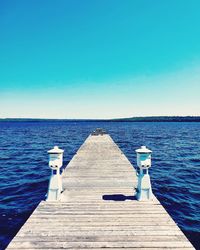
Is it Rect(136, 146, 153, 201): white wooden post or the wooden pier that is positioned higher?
Rect(136, 146, 153, 201): white wooden post

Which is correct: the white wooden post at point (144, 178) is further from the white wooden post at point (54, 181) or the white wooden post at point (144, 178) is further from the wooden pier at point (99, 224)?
the white wooden post at point (54, 181)

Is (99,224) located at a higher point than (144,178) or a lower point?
lower

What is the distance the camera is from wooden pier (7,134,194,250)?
4.09 meters

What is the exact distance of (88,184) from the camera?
7848 millimetres

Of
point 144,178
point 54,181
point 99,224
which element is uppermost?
point 144,178

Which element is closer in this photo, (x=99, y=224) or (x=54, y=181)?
(x=99, y=224)

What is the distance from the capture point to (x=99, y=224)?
4.74 metres

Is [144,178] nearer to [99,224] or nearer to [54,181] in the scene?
[99,224]

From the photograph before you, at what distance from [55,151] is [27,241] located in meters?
2.44

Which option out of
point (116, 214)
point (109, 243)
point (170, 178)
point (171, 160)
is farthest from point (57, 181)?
point (171, 160)

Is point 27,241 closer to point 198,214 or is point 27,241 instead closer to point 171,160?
point 198,214

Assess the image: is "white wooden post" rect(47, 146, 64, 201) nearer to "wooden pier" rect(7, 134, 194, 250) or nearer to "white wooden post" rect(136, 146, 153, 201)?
"wooden pier" rect(7, 134, 194, 250)

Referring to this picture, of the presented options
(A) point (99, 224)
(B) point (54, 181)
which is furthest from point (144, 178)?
(B) point (54, 181)

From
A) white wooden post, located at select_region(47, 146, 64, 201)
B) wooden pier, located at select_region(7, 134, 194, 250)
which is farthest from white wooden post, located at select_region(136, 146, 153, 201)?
white wooden post, located at select_region(47, 146, 64, 201)
